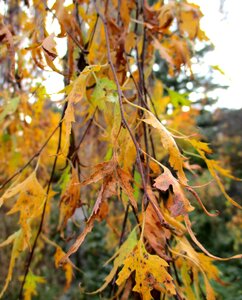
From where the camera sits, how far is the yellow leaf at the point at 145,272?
508 mm

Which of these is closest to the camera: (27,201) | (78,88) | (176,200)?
(176,200)

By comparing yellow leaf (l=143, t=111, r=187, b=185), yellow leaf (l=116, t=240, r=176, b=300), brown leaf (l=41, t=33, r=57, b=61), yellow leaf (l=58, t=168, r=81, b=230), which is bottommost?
yellow leaf (l=116, t=240, r=176, b=300)

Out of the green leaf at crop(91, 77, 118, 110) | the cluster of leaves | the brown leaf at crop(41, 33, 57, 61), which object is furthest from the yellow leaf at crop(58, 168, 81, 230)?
the brown leaf at crop(41, 33, 57, 61)

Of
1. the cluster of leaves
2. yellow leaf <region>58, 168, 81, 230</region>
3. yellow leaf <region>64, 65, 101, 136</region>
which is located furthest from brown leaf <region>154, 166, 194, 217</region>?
yellow leaf <region>58, 168, 81, 230</region>

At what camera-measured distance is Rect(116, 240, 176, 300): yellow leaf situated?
1.67 feet

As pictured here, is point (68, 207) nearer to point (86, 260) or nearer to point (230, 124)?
point (86, 260)

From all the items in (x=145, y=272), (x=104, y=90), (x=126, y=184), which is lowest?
(x=145, y=272)

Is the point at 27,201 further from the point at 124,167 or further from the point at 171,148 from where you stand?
the point at 171,148

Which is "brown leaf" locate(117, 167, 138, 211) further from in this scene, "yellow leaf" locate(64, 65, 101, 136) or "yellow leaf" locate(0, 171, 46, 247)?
"yellow leaf" locate(0, 171, 46, 247)

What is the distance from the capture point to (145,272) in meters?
0.51

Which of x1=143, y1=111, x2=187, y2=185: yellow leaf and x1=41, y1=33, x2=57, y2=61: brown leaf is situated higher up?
x1=41, y1=33, x2=57, y2=61: brown leaf

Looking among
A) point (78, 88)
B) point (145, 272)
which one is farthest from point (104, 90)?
point (145, 272)

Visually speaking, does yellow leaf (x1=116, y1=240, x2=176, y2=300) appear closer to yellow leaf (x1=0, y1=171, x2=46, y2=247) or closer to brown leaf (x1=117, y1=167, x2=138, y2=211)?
brown leaf (x1=117, y1=167, x2=138, y2=211)

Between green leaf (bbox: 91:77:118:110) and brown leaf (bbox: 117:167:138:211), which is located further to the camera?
green leaf (bbox: 91:77:118:110)
